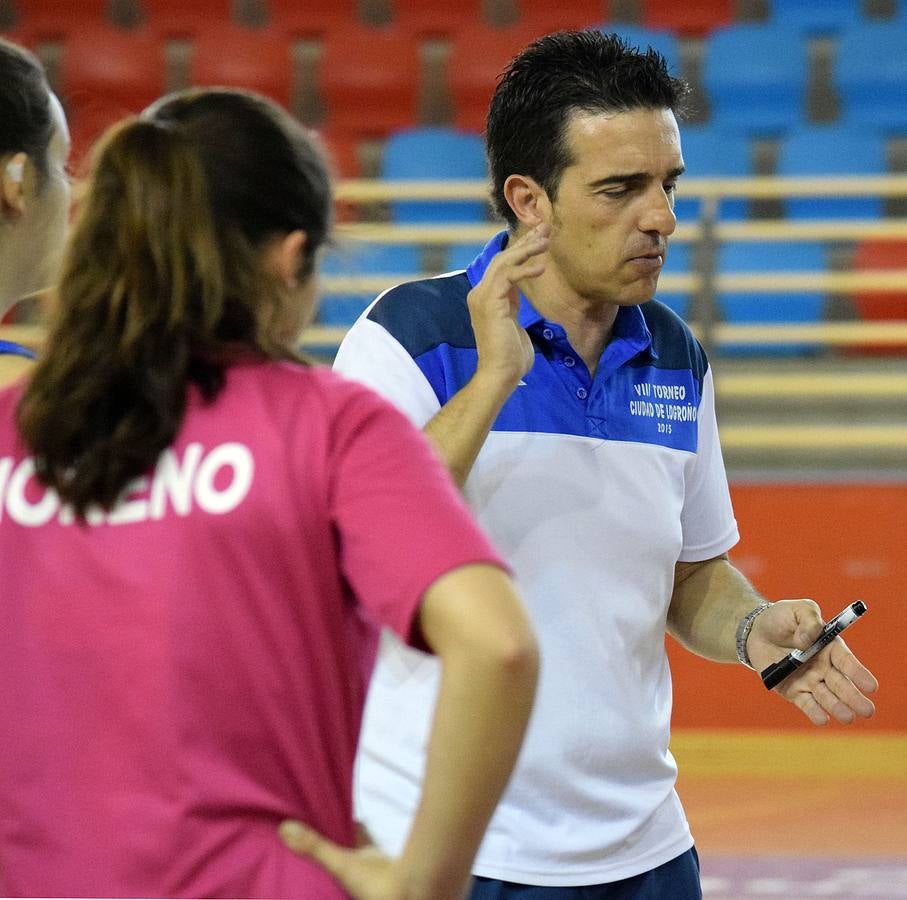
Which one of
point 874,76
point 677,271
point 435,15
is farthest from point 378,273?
point 874,76

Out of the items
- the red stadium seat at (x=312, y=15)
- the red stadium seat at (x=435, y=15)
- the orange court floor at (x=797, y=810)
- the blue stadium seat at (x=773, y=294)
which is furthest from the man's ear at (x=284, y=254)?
the red stadium seat at (x=312, y=15)

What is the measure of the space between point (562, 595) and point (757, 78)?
558cm

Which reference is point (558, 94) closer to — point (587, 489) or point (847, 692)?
point (587, 489)

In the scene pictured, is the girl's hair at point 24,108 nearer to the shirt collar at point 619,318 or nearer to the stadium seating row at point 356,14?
the shirt collar at point 619,318

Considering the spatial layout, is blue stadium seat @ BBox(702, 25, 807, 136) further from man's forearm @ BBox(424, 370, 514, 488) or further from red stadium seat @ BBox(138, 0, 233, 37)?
man's forearm @ BBox(424, 370, 514, 488)

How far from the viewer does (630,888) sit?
1.86m

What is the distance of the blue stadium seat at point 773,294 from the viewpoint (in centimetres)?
628

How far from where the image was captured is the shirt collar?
195cm

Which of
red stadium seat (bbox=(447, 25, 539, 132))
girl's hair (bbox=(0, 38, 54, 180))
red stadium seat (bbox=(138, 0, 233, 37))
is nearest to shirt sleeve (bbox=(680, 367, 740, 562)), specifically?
girl's hair (bbox=(0, 38, 54, 180))

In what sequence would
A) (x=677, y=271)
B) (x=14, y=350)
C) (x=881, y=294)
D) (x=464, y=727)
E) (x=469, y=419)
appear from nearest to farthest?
1. (x=464, y=727)
2. (x=14, y=350)
3. (x=469, y=419)
4. (x=677, y=271)
5. (x=881, y=294)

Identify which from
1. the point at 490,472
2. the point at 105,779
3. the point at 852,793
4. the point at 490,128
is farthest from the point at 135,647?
the point at 852,793

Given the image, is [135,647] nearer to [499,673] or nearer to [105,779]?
[105,779]

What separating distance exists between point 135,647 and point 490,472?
86 centimetres

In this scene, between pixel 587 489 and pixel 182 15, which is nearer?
pixel 587 489
